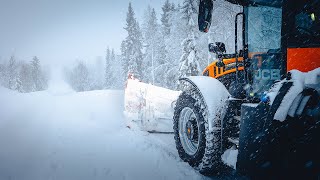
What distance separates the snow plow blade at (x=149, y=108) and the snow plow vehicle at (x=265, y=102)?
2.41 metres

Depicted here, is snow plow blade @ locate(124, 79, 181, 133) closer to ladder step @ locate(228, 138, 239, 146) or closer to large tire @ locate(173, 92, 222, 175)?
large tire @ locate(173, 92, 222, 175)

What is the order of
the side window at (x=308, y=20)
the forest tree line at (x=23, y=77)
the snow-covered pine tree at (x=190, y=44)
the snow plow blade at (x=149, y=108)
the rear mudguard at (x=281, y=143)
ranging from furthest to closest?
the forest tree line at (x=23, y=77), the snow-covered pine tree at (x=190, y=44), the snow plow blade at (x=149, y=108), the side window at (x=308, y=20), the rear mudguard at (x=281, y=143)

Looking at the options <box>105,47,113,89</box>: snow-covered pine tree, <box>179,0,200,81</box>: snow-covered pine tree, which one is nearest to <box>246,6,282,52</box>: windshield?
<box>179,0,200,81</box>: snow-covered pine tree

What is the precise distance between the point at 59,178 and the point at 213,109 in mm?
2551

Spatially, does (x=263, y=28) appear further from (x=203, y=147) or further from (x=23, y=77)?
(x=23, y=77)

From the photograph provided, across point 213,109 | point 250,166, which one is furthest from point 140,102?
point 250,166

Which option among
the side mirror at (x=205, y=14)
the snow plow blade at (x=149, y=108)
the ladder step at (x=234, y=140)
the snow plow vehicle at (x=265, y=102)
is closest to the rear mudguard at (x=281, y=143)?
the snow plow vehicle at (x=265, y=102)

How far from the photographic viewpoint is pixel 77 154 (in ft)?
17.8

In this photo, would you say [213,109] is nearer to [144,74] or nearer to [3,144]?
[3,144]

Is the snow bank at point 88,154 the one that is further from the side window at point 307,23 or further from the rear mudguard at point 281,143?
the side window at point 307,23

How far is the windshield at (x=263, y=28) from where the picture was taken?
322 centimetres

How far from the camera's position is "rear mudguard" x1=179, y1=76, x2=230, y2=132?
3.69 metres

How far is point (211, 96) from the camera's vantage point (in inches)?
150

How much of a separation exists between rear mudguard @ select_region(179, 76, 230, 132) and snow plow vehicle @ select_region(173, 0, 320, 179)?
0.01 m
